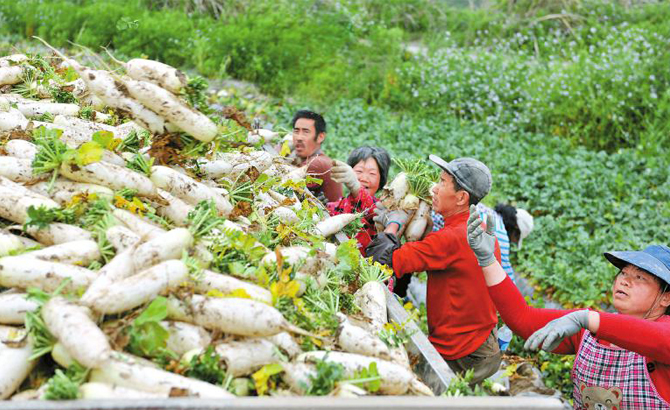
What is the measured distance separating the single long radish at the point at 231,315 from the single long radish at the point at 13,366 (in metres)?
0.45

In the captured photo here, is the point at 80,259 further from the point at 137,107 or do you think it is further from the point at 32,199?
the point at 137,107

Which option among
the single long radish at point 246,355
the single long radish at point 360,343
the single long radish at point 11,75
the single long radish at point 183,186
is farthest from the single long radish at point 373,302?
the single long radish at point 11,75

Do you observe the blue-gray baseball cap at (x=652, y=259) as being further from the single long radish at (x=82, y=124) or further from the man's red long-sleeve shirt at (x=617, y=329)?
the single long radish at (x=82, y=124)

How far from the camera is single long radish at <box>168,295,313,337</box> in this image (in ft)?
7.34

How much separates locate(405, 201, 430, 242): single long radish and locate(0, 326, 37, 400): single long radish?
2.49m

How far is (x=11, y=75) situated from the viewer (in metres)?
4.10

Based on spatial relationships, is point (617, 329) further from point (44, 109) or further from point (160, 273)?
point (44, 109)

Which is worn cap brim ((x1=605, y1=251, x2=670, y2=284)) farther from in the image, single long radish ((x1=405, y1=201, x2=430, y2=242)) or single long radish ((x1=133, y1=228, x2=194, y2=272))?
single long radish ((x1=133, y1=228, x2=194, y2=272))

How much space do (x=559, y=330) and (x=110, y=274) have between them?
68.8 inches

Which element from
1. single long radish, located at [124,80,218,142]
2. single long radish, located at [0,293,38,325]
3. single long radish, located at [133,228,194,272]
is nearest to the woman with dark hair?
single long radish, located at [124,80,218,142]

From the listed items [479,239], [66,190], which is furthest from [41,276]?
[479,239]

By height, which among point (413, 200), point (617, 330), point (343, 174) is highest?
point (617, 330)

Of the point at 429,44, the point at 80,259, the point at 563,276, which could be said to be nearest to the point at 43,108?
the point at 80,259

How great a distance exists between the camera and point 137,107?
3129 mm
